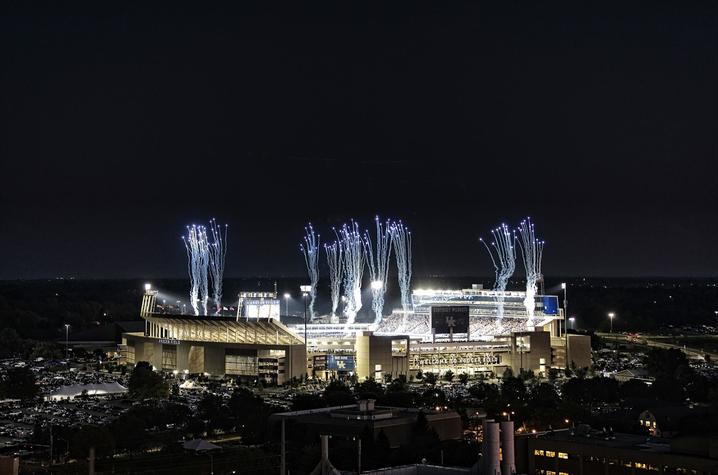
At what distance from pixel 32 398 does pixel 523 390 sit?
80.0ft

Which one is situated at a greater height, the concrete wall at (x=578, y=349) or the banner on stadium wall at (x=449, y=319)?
the banner on stadium wall at (x=449, y=319)

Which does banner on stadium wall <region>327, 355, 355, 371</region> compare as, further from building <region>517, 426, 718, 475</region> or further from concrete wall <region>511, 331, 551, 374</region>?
building <region>517, 426, 718, 475</region>

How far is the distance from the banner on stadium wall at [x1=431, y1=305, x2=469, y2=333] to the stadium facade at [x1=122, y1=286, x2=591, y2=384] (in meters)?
0.06

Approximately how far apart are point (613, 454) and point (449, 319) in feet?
114

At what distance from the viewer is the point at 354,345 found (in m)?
63.8

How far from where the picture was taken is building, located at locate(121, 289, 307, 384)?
60.3 metres

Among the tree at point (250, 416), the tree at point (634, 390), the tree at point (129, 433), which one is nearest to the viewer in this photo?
the tree at point (129, 433)

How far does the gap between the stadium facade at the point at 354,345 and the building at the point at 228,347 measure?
0.06m

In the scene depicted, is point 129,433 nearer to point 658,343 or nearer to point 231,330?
point 231,330

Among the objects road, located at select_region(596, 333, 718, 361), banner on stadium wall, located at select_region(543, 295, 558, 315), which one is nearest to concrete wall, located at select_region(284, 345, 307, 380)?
banner on stadium wall, located at select_region(543, 295, 558, 315)

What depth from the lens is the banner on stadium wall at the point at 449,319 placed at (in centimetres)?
6512

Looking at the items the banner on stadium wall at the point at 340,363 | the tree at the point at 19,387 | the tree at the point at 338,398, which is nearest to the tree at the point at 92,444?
the tree at the point at 338,398

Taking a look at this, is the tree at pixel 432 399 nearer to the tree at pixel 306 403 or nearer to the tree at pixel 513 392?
the tree at pixel 513 392

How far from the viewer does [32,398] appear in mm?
53000
